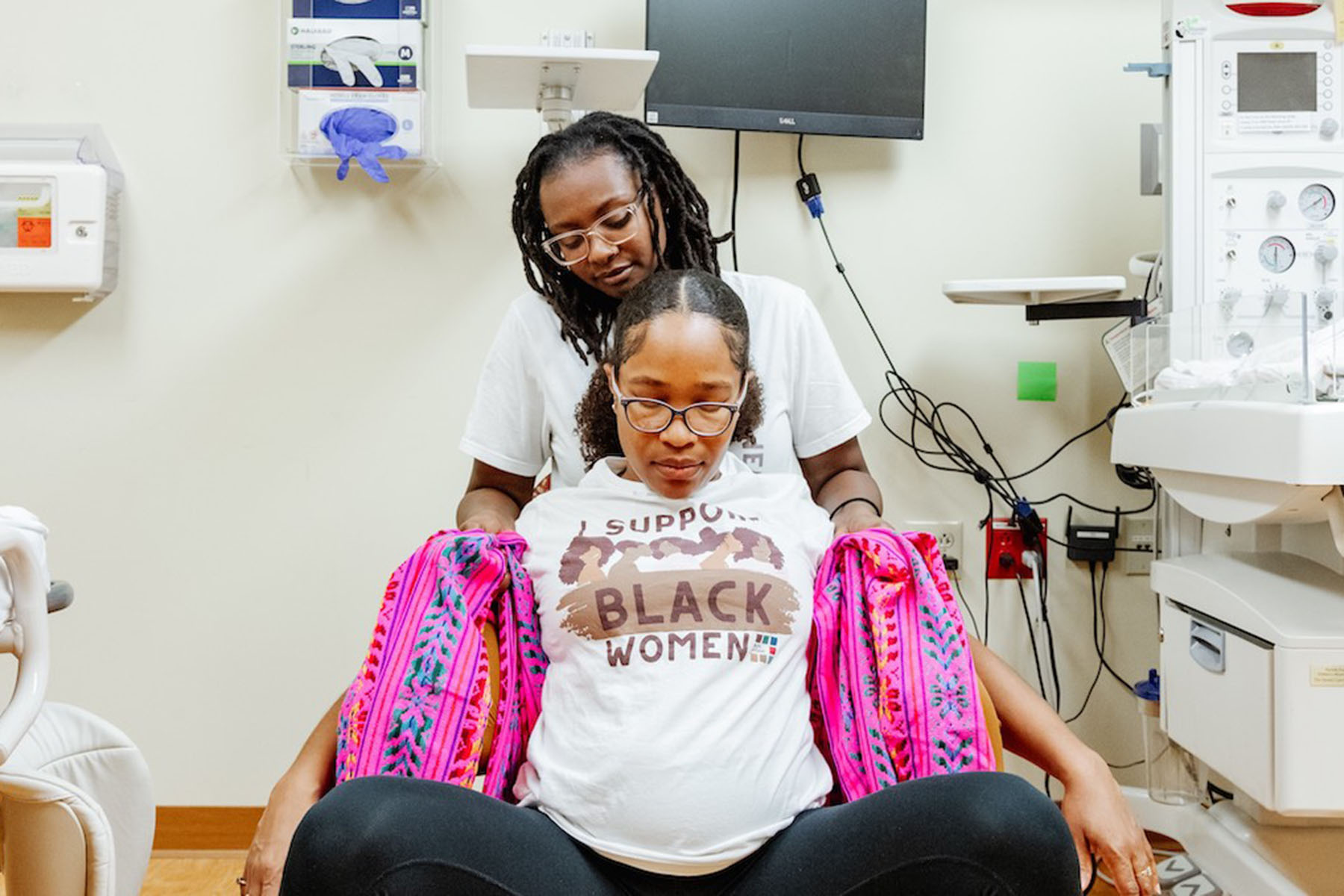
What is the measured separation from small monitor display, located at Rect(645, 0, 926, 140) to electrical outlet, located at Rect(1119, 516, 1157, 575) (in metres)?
0.82

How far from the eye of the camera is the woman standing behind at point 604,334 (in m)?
1.39

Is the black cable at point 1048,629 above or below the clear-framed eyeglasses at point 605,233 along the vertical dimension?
below

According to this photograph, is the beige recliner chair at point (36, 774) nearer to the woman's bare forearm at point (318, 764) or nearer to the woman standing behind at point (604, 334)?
the woman's bare forearm at point (318, 764)

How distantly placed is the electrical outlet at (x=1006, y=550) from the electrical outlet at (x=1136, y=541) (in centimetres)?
14

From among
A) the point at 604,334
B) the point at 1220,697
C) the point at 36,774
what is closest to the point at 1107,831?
the point at 1220,697

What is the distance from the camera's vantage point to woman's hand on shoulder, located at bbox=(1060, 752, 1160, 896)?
3.10 feet

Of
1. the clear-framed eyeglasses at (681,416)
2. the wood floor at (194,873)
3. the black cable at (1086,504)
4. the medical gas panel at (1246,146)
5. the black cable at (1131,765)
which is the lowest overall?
the wood floor at (194,873)

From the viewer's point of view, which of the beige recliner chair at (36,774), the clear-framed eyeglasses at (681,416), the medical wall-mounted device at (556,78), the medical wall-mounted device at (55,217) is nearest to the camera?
the beige recliner chair at (36,774)

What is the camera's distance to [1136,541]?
208cm

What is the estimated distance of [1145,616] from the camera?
2.10 m

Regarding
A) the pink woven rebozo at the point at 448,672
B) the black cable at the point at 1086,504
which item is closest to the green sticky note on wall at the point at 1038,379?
the black cable at the point at 1086,504

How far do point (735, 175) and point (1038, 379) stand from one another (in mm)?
673

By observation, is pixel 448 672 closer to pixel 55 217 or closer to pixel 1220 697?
pixel 1220 697

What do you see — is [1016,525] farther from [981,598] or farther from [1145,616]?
[1145,616]
